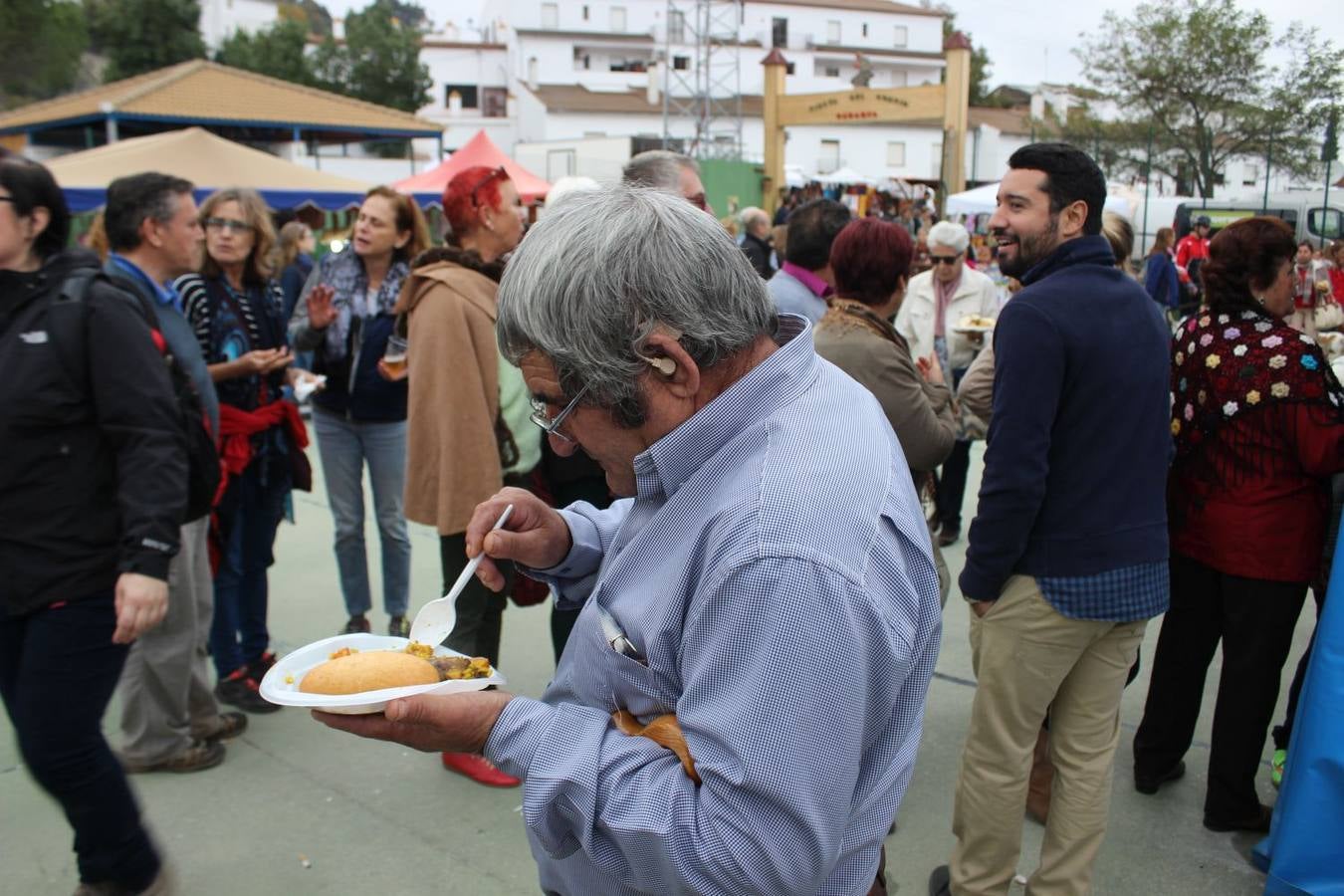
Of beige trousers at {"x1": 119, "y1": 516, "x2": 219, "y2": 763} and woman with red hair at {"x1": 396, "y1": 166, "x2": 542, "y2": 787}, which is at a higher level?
woman with red hair at {"x1": 396, "y1": 166, "x2": 542, "y2": 787}

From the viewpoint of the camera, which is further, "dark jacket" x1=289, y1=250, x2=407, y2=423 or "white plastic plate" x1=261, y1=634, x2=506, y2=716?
"dark jacket" x1=289, y1=250, x2=407, y2=423

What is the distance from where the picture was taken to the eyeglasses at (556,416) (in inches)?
49.4

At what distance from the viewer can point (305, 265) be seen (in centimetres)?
681

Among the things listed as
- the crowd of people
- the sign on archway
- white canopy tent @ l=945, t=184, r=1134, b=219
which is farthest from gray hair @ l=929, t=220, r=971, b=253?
white canopy tent @ l=945, t=184, r=1134, b=219

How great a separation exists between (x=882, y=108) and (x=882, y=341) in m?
19.3

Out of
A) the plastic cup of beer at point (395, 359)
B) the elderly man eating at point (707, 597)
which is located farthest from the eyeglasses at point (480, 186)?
the elderly man eating at point (707, 597)

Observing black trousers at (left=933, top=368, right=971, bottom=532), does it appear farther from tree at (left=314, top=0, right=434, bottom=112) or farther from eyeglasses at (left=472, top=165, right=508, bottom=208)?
tree at (left=314, top=0, right=434, bottom=112)

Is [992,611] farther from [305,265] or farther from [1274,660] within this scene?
[305,265]

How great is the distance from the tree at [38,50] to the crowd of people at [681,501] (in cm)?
3803

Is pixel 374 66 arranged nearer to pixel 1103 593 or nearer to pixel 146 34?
pixel 146 34

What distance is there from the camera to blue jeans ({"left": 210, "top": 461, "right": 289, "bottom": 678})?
12.8 ft

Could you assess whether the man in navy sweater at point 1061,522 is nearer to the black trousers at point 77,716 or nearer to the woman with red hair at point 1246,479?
the woman with red hair at point 1246,479

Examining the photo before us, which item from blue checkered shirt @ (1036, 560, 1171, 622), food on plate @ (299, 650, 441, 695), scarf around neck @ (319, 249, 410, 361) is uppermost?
scarf around neck @ (319, 249, 410, 361)

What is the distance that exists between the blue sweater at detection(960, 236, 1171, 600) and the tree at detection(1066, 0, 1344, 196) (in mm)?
25127
